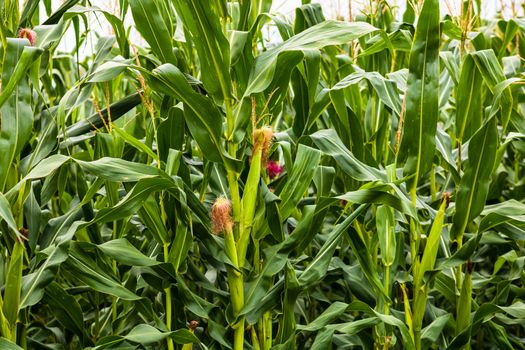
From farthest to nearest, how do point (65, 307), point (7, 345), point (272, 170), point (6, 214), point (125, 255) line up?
1. point (272, 170)
2. point (65, 307)
3. point (125, 255)
4. point (7, 345)
5. point (6, 214)

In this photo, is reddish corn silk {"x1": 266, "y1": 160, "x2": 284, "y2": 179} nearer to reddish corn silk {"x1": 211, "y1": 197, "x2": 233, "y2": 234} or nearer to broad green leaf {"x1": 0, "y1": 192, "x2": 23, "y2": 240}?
reddish corn silk {"x1": 211, "y1": 197, "x2": 233, "y2": 234}

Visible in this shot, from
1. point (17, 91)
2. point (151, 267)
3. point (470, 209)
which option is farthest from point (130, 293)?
point (470, 209)

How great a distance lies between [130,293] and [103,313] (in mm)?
525

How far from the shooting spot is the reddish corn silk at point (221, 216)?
1472 millimetres

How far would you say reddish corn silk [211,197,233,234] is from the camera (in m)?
1.47

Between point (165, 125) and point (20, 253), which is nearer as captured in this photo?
point (20, 253)

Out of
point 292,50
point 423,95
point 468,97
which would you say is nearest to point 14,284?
point 292,50

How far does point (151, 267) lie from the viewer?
1547 mm

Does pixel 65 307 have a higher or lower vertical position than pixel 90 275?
lower

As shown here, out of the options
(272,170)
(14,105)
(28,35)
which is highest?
(28,35)

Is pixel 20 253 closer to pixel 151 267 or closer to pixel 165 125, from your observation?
pixel 151 267

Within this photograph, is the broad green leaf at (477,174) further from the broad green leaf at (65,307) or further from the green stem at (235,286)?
the broad green leaf at (65,307)

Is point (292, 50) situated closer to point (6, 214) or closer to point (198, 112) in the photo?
point (198, 112)

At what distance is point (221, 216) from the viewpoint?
1477 millimetres
